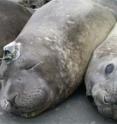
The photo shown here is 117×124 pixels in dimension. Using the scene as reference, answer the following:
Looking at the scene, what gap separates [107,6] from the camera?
3.43m

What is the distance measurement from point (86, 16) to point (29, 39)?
1.64 feet

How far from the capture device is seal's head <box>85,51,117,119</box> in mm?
2566

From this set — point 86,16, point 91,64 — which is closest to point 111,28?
point 86,16

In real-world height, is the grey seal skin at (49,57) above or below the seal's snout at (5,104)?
above

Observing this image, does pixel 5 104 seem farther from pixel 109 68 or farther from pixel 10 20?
pixel 10 20

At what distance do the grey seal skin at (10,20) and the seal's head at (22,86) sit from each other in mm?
572

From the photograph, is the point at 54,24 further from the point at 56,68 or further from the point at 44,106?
the point at 44,106

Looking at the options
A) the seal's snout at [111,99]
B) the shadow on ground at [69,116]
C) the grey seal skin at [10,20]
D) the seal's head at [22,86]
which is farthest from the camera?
the grey seal skin at [10,20]

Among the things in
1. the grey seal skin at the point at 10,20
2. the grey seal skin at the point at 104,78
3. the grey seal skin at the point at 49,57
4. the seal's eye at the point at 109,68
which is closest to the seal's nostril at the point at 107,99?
the grey seal skin at the point at 104,78

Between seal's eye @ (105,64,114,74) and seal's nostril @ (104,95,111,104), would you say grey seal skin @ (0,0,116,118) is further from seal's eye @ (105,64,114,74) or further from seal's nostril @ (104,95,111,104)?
seal's nostril @ (104,95,111,104)

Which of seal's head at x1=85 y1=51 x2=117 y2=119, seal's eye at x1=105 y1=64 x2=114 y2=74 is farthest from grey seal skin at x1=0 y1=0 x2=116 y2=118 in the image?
seal's eye at x1=105 y1=64 x2=114 y2=74

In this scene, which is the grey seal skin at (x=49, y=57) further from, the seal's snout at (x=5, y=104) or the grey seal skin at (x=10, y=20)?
the grey seal skin at (x=10, y=20)

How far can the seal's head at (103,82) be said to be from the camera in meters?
2.57

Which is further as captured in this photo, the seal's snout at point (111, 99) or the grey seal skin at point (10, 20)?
the grey seal skin at point (10, 20)
